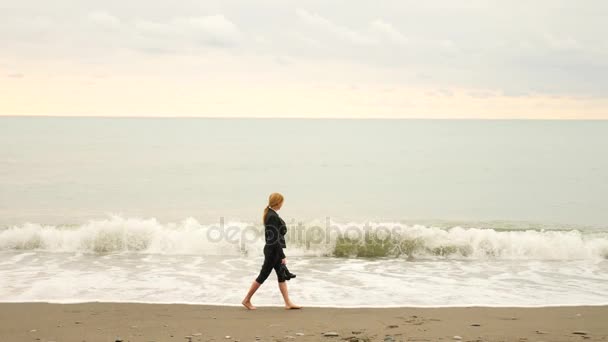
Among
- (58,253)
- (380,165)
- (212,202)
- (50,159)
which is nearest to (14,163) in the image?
(50,159)

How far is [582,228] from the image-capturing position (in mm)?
20531

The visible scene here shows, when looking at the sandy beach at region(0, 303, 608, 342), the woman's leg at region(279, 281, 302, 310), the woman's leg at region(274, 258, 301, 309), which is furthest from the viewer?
the woman's leg at region(279, 281, 302, 310)

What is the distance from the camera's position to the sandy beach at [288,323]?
6980 mm

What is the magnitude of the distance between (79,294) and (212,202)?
17236 mm

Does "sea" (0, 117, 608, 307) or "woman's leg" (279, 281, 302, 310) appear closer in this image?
"woman's leg" (279, 281, 302, 310)

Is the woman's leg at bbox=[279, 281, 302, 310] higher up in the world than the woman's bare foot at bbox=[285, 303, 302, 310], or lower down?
higher up

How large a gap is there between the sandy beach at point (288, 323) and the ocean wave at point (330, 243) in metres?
5.72

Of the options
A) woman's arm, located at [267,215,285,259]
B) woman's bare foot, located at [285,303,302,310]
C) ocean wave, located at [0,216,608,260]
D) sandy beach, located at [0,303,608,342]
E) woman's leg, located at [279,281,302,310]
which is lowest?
sandy beach, located at [0,303,608,342]

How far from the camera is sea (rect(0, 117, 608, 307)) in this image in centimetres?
1031

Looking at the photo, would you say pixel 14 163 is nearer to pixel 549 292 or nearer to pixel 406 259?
pixel 406 259

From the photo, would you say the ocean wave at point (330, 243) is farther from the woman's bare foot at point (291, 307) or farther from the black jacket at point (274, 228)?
the black jacket at point (274, 228)

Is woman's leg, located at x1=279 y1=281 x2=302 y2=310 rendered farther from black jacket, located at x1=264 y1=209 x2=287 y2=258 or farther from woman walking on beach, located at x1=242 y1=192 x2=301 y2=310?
black jacket, located at x1=264 y1=209 x2=287 y2=258

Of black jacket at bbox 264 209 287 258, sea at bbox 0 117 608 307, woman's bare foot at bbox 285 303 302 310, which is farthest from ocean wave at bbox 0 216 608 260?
black jacket at bbox 264 209 287 258

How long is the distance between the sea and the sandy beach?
0.63 meters
